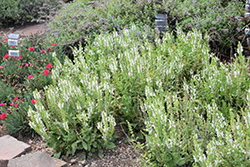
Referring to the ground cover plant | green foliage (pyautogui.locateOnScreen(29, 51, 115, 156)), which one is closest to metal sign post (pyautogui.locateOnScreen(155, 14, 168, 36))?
the ground cover plant

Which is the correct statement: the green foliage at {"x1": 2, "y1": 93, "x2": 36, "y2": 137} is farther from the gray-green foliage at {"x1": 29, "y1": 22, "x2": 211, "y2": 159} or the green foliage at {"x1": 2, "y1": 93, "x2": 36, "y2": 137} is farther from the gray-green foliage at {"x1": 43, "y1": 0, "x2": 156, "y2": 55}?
the gray-green foliage at {"x1": 43, "y1": 0, "x2": 156, "y2": 55}

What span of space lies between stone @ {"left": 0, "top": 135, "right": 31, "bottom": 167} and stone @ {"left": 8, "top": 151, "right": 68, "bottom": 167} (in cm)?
17

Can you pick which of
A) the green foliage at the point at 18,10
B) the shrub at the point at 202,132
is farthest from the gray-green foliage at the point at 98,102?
the green foliage at the point at 18,10

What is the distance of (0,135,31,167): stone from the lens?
8.87ft

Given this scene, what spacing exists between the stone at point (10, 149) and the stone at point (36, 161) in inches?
6.5

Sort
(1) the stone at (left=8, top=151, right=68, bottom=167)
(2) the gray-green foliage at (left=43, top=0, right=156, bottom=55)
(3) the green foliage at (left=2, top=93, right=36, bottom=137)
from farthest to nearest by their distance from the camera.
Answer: (2) the gray-green foliage at (left=43, top=0, right=156, bottom=55) < (3) the green foliage at (left=2, top=93, right=36, bottom=137) < (1) the stone at (left=8, top=151, right=68, bottom=167)

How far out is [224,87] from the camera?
2539mm

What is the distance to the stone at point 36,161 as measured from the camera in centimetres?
247

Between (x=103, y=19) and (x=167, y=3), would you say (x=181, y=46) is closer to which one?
(x=167, y=3)

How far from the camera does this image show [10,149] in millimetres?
2867

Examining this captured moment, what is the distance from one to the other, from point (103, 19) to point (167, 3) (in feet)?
4.41

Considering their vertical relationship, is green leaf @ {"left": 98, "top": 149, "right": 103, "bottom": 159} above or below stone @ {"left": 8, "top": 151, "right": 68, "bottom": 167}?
below

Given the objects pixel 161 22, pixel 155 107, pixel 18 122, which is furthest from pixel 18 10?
pixel 155 107

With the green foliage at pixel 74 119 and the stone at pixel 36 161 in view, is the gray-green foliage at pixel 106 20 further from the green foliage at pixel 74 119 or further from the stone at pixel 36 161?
the stone at pixel 36 161
